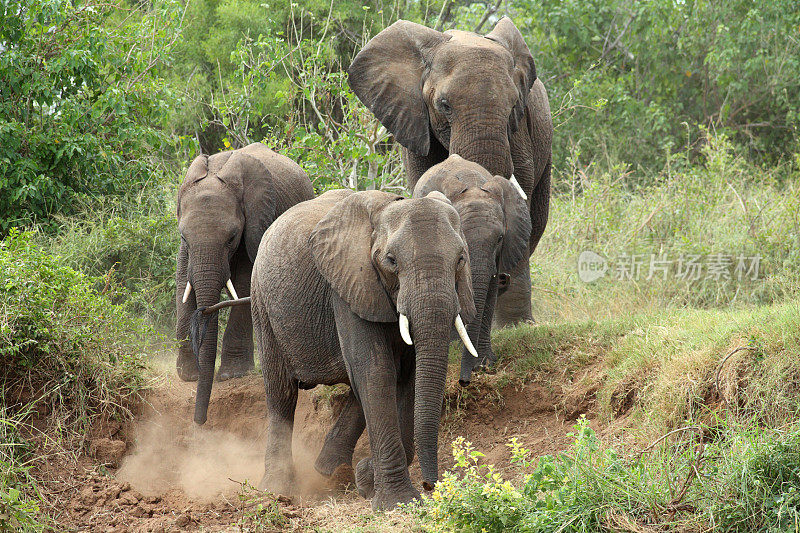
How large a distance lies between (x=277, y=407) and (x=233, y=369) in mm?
2296

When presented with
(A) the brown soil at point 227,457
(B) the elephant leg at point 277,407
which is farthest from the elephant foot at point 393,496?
(B) the elephant leg at point 277,407

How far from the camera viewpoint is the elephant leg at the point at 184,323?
880 cm

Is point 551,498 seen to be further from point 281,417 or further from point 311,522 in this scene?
point 281,417

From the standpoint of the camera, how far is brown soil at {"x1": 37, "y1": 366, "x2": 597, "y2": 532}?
593 centimetres

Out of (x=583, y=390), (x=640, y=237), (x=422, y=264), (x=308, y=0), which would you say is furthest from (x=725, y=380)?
(x=308, y=0)

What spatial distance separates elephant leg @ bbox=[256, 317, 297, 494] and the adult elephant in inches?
75.4

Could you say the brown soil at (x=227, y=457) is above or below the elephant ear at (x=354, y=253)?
below

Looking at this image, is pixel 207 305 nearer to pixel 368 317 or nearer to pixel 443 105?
pixel 443 105

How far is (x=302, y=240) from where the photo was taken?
6.34m

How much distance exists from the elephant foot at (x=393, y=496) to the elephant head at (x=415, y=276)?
337 mm

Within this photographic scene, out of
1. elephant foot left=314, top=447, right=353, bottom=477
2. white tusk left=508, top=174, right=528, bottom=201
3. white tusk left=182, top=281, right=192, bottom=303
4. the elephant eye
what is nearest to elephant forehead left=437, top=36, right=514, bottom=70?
the elephant eye

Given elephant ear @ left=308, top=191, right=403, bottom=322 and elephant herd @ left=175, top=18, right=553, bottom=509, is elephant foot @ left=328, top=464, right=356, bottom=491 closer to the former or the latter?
elephant herd @ left=175, top=18, right=553, bottom=509

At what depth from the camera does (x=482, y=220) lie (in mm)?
6688

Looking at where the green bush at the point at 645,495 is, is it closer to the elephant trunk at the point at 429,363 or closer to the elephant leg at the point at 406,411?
the elephant trunk at the point at 429,363
